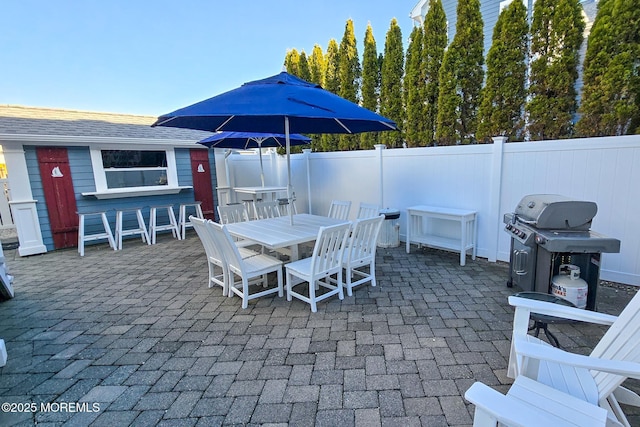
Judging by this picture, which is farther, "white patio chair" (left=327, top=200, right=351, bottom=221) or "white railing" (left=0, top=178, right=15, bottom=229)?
"white railing" (left=0, top=178, right=15, bottom=229)

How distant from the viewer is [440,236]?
4727 mm

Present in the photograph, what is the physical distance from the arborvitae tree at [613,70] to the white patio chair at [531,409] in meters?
3.58

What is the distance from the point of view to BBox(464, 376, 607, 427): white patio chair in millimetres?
1045

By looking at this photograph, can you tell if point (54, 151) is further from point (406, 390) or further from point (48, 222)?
point (406, 390)

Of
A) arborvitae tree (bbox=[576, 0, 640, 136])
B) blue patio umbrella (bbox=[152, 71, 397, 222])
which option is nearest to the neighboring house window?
A: blue patio umbrella (bbox=[152, 71, 397, 222])

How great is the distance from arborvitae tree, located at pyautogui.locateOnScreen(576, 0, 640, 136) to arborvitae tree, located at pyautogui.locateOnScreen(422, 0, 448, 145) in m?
1.98

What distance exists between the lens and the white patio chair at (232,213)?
15.6ft

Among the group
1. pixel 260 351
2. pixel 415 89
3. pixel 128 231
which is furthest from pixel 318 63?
pixel 260 351

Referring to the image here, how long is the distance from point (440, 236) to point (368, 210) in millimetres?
1441

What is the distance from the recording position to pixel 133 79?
12.4 meters

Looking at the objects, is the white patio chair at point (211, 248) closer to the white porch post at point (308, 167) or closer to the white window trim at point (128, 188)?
the white porch post at point (308, 167)

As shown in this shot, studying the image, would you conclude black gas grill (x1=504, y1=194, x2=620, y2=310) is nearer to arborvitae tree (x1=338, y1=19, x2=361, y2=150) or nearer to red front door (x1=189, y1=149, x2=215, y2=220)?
arborvitae tree (x1=338, y1=19, x2=361, y2=150)

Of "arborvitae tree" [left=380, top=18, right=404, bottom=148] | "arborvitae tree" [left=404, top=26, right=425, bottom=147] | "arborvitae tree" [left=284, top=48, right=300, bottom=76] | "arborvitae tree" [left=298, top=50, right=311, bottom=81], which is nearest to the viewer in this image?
"arborvitae tree" [left=404, top=26, right=425, bottom=147]

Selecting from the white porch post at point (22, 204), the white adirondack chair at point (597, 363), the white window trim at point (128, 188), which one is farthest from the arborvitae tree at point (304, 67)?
the white adirondack chair at point (597, 363)
